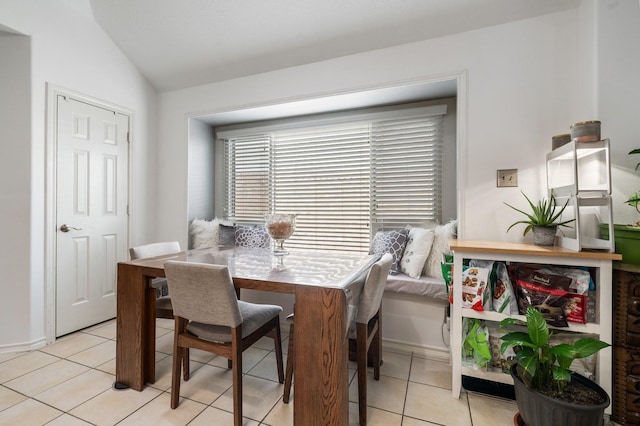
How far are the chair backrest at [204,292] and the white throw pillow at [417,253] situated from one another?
1.44 m

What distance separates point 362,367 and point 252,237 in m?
1.91

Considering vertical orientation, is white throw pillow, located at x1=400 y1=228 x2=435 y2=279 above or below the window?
below

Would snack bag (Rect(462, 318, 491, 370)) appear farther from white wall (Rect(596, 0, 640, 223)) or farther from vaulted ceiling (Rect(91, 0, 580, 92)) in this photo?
vaulted ceiling (Rect(91, 0, 580, 92))

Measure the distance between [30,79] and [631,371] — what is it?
4438 millimetres

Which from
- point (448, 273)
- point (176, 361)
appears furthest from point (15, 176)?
point (448, 273)

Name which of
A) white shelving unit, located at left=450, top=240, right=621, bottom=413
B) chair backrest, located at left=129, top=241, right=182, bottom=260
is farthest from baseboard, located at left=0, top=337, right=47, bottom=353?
white shelving unit, located at left=450, top=240, right=621, bottom=413

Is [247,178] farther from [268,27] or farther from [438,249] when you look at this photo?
[438,249]

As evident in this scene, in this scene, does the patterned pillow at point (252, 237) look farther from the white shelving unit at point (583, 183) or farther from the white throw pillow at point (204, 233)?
the white shelving unit at point (583, 183)

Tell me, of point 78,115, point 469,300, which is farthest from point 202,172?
point 469,300

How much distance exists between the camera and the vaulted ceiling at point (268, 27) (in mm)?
2199

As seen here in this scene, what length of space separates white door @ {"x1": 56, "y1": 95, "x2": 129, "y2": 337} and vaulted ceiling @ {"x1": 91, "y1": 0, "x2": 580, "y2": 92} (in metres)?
0.85

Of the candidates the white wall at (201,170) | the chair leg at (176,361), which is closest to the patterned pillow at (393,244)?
the chair leg at (176,361)

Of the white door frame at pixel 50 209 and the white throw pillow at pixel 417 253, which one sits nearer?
the white throw pillow at pixel 417 253

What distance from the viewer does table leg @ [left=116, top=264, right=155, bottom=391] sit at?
1864mm
